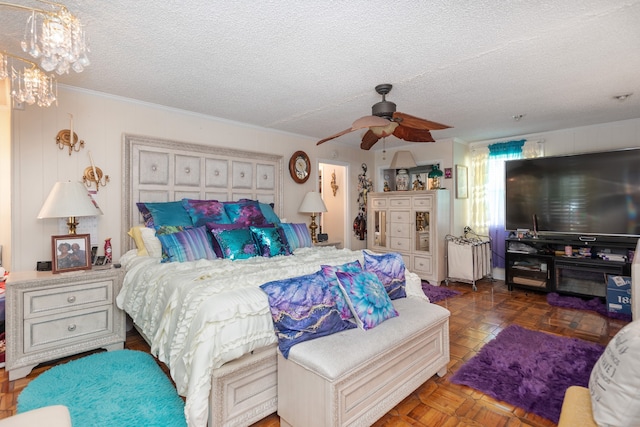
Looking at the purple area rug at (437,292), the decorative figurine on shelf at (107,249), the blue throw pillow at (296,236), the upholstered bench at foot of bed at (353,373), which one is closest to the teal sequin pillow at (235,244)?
the blue throw pillow at (296,236)

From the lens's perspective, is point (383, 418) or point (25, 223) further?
point (25, 223)

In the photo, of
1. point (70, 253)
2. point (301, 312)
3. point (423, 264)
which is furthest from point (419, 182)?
point (70, 253)

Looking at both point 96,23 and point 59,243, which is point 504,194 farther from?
point 59,243

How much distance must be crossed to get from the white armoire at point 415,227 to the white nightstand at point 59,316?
3905 millimetres

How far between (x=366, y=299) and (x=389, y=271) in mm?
499

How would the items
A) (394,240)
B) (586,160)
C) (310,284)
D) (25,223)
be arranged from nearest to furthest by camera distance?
(310,284) → (25,223) → (586,160) → (394,240)

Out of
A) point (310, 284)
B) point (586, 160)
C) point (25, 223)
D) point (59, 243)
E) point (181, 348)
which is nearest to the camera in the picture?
point (181, 348)

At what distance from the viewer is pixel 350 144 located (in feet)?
17.7

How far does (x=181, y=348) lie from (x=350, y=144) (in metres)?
4.35

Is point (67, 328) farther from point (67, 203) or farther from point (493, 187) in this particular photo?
point (493, 187)

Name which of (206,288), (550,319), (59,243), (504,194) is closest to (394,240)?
(504,194)

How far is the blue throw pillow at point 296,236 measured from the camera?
133 inches

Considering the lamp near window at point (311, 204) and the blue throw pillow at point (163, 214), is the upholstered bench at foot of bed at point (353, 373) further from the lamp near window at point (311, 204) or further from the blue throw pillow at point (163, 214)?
the lamp near window at point (311, 204)

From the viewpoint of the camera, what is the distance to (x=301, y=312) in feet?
5.68
